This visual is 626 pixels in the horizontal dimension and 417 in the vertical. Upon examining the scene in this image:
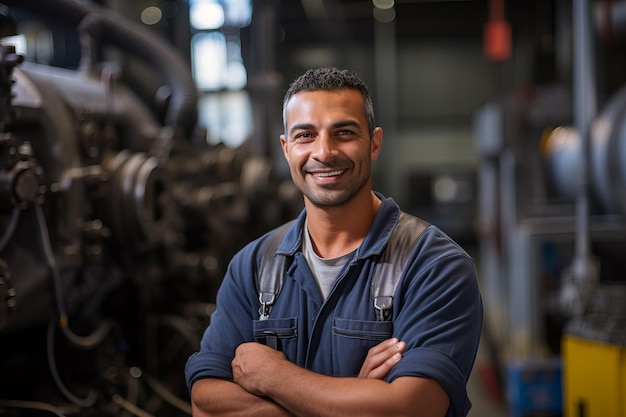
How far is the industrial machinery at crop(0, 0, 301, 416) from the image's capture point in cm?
207

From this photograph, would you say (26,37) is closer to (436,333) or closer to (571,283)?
(571,283)

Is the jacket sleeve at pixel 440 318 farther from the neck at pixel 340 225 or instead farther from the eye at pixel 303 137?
the eye at pixel 303 137

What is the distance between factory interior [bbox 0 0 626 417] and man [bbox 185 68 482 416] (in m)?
0.22

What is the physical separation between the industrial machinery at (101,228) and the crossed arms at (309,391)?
32.8 inches

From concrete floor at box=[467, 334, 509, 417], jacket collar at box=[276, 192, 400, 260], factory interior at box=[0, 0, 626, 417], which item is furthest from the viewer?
concrete floor at box=[467, 334, 509, 417]

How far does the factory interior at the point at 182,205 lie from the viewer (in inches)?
85.6

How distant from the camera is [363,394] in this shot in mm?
1127

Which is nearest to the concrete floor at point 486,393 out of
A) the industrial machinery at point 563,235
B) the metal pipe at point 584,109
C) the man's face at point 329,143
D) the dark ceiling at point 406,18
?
the industrial machinery at point 563,235

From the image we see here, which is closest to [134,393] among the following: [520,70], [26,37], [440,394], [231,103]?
[440,394]

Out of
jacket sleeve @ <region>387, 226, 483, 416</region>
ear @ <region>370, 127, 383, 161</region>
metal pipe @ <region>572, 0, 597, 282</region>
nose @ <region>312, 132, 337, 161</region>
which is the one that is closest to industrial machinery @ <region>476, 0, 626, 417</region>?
metal pipe @ <region>572, 0, 597, 282</region>

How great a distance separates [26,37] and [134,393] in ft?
7.63

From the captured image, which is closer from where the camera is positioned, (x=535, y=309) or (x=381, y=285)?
(x=381, y=285)

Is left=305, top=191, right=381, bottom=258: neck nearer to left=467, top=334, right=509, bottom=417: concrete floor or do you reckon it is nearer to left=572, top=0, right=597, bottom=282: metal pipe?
left=572, top=0, right=597, bottom=282: metal pipe

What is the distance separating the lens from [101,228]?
7.86ft
